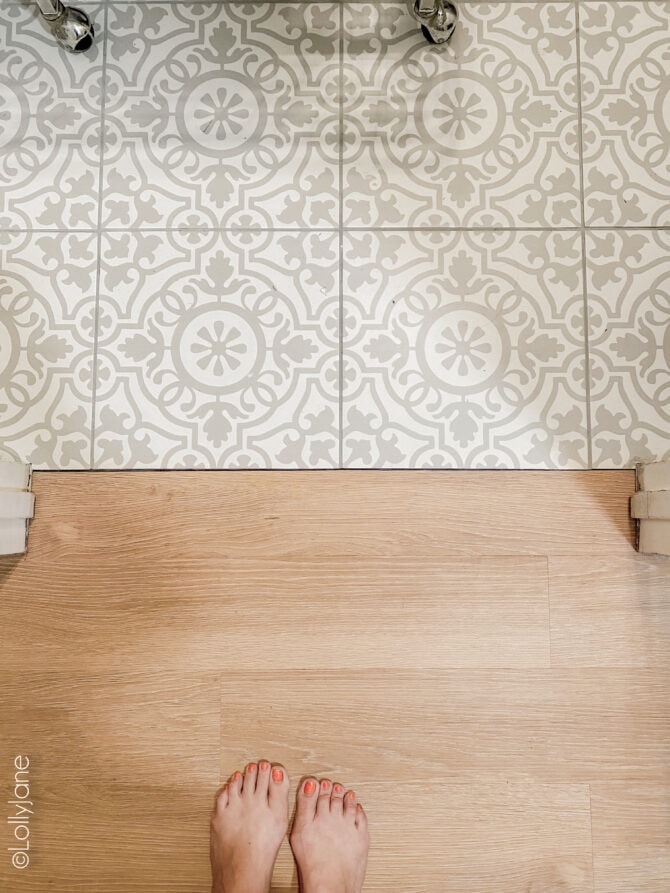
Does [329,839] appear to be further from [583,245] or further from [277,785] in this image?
[583,245]

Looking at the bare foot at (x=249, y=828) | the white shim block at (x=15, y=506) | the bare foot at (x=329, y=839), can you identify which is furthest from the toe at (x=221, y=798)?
the white shim block at (x=15, y=506)

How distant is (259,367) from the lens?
40.3 inches

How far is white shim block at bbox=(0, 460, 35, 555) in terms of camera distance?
928mm

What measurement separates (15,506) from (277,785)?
0.56 m

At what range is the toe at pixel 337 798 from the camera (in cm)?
97

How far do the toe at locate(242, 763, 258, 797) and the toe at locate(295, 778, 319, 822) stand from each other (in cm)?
7

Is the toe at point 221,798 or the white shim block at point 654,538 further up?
the white shim block at point 654,538

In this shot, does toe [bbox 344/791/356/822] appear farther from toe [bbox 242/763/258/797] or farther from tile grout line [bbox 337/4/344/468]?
tile grout line [bbox 337/4/344/468]

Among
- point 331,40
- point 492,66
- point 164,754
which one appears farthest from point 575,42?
point 164,754

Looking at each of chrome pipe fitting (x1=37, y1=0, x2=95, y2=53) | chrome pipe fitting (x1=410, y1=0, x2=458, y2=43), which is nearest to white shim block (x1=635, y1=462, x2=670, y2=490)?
chrome pipe fitting (x1=410, y1=0, x2=458, y2=43)

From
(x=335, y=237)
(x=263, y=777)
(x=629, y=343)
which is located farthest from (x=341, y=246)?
(x=263, y=777)

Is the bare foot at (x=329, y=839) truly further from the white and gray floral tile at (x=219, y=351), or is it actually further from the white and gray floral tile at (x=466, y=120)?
the white and gray floral tile at (x=466, y=120)

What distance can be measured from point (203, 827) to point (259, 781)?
0.11 meters

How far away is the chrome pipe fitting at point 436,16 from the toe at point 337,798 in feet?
3.80
